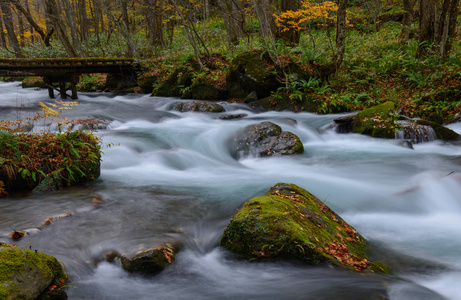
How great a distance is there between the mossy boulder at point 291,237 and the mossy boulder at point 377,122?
6073mm

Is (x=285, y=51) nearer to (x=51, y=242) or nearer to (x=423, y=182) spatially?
(x=423, y=182)

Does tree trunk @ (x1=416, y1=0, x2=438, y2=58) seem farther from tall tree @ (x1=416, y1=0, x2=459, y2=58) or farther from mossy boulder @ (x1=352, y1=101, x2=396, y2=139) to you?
mossy boulder @ (x1=352, y1=101, x2=396, y2=139)

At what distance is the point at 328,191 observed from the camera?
252 inches

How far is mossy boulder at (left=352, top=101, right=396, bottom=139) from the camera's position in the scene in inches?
368

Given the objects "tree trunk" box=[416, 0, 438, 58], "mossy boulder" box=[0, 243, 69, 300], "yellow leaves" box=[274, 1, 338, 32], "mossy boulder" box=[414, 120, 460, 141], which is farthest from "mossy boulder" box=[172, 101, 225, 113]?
"mossy boulder" box=[0, 243, 69, 300]

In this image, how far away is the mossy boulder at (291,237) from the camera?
3461 millimetres

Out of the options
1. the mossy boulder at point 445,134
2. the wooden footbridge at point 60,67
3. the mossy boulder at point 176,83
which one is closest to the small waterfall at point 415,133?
the mossy boulder at point 445,134

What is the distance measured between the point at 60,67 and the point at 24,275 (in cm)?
1390

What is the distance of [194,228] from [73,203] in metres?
2.04

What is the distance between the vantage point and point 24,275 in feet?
7.97

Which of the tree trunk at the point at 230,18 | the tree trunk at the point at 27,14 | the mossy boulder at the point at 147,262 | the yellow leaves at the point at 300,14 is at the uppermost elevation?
the tree trunk at the point at 27,14

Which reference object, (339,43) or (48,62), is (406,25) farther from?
(48,62)

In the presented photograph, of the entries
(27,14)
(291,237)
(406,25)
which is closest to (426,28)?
(406,25)

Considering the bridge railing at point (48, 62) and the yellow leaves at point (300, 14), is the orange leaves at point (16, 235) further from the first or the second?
the yellow leaves at point (300, 14)
